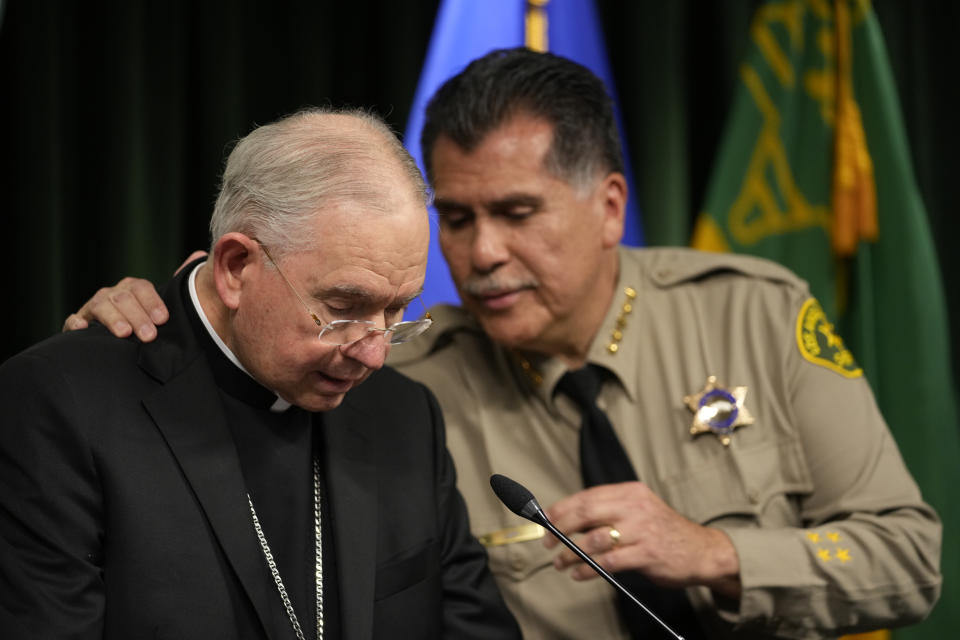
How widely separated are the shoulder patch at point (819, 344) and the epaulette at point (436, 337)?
0.68 m

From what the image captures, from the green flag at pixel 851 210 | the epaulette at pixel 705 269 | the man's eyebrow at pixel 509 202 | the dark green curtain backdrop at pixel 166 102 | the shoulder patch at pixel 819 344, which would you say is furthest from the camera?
the green flag at pixel 851 210

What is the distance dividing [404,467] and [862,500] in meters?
0.91

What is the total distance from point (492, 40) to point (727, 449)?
1.43 metres

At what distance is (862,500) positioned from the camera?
7.26 ft

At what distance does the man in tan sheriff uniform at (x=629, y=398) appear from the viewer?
7.06ft

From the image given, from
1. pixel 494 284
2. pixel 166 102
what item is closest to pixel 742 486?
pixel 494 284

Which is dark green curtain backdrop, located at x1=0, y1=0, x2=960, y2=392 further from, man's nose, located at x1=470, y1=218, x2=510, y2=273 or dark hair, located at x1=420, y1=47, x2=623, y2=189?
man's nose, located at x1=470, y1=218, x2=510, y2=273

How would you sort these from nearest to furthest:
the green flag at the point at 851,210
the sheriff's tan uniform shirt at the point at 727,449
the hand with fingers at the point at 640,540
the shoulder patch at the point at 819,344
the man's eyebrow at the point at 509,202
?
1. the hand with fingers at the point at 640,540
2. the sheriff's tan uniform shirt at the point at 727,449
3. the man's eyebrow at the point at 509,202
4. the shoulder patch at the point at 819,344
5. the green flag at the point at 851,210

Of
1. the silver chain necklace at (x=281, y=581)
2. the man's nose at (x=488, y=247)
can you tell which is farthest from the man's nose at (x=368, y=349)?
the man's nose at (x=488, y=247)

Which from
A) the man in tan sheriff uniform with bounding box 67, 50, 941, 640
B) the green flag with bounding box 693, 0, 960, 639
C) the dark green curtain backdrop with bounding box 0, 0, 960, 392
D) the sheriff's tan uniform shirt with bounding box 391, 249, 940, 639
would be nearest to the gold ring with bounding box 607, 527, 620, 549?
the man in tan sheriff uniform with bounding box 67, 50, 941, 640

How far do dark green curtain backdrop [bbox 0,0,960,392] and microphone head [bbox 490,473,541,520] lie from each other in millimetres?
1634

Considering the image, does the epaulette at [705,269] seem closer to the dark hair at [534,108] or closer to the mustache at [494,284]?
the dark hair at [534,108]

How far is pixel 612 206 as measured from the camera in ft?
7.96

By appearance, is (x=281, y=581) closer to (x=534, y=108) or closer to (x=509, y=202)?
Answer: (x=509, y=202)
